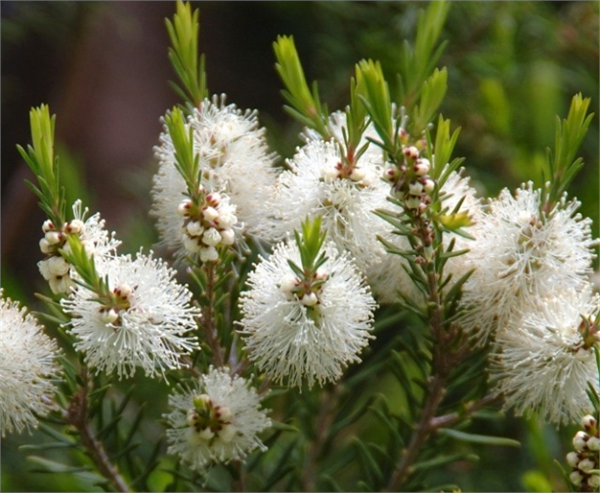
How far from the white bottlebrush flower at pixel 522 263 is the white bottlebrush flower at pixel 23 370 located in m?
0.36

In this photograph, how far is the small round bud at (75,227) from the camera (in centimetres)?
71

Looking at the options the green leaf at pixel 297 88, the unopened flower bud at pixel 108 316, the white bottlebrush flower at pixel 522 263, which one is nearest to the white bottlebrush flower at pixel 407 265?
the white bottlebrush flower at pixel 522 263

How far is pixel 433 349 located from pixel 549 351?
0.10m

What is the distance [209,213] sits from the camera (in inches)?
27.7

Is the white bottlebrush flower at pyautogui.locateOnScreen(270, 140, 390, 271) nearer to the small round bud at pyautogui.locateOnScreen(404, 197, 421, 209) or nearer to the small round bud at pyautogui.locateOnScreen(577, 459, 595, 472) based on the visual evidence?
the small round bud at pyautogui.locateOnScreen(404, 197, 421, 209)

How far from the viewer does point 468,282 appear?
0.75 meters

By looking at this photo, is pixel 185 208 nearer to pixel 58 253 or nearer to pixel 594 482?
pixel 58 253

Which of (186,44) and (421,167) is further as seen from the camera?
(186,44)

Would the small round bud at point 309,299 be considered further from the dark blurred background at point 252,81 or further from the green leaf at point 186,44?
the dark blurred background at point 252,81

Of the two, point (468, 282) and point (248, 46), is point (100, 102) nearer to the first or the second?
point (248, 46)

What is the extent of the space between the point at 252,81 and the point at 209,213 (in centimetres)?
133

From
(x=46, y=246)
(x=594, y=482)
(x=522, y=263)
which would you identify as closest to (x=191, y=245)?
(x=46, y=246)

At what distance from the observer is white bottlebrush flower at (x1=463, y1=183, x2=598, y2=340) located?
0.74 metres

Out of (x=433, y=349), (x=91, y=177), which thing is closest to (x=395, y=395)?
(x=433, y=349)
